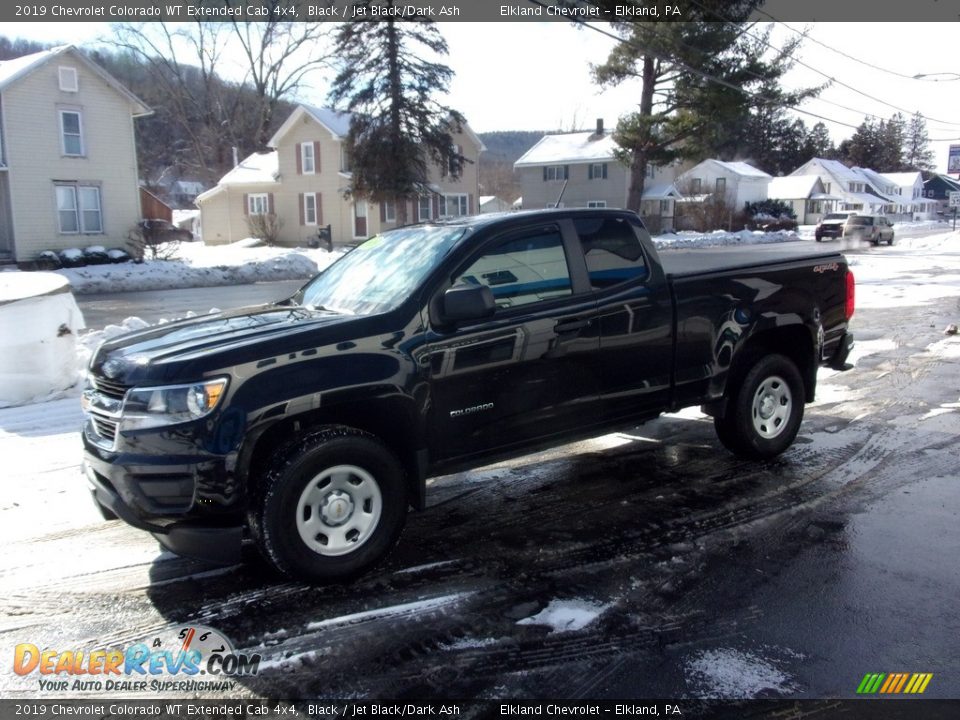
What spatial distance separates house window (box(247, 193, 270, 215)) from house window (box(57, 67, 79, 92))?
15.4 metres

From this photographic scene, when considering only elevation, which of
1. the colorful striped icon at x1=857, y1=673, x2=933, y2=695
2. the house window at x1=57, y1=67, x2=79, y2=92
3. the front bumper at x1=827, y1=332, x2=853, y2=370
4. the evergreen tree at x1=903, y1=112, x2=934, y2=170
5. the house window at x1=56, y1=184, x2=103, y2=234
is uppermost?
the evergreen tree at x1=903, y1=112, x2=934, y2=170

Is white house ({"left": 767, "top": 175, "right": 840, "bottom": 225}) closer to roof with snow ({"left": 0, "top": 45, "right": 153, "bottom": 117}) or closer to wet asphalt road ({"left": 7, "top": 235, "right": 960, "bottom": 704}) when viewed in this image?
roof with snow ({"left": 0, "top": 45, "right": 153, "bottom": 117})

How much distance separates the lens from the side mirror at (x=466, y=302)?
4344 millimetres

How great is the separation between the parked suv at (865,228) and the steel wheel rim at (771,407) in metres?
40.8

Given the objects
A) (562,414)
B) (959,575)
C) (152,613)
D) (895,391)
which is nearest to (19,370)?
(152,613)

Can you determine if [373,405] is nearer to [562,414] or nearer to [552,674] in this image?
[562,414]

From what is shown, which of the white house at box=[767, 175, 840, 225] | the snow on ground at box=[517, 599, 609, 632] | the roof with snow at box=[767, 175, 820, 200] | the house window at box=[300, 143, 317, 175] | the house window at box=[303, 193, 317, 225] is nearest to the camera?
the snow on ground at box=[517, 599, 609, 632]

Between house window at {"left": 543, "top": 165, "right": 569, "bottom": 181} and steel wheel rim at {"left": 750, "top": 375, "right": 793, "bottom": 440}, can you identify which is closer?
steel wheel rim at {"left": 750, "top": 375, "right": 793, "bottom": 440}

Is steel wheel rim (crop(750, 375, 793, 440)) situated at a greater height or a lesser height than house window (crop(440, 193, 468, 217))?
lesser

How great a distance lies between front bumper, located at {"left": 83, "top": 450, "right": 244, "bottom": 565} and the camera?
3855mm

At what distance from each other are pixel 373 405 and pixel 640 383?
2032 millimetres

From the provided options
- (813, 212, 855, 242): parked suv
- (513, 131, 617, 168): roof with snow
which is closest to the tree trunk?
(813, 212, 855, 242): parked suv

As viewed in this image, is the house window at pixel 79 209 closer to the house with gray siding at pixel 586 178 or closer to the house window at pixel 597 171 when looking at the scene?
the house with gray siding at pixel 586 178

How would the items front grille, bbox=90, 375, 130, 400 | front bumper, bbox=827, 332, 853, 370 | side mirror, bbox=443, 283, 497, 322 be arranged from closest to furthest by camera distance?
1. front grille, bbox=90, 375, 130, 400
2. side mirror, bbox=443, 283, 497, 322
3. front bumper, bbox=827, 332, 853, 370
